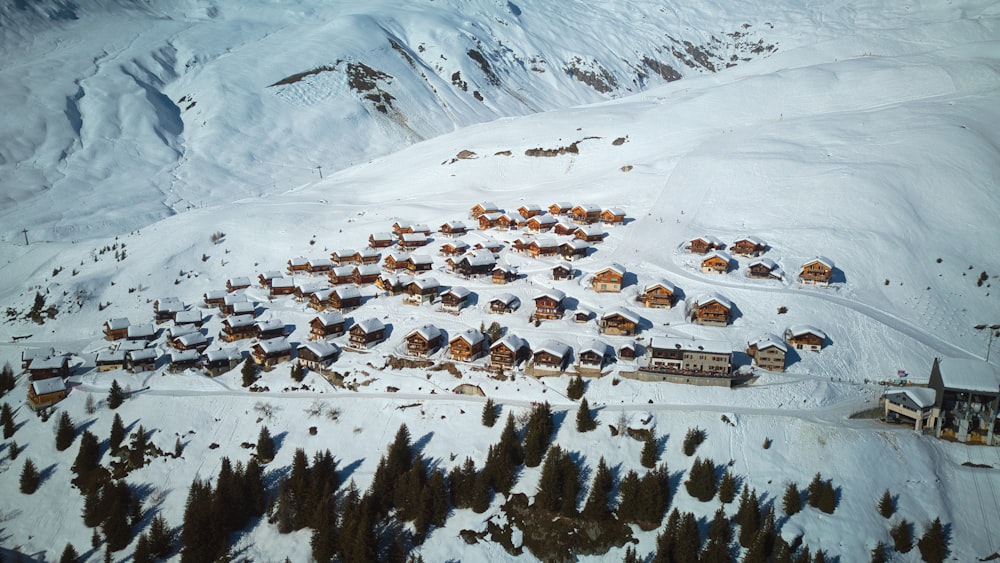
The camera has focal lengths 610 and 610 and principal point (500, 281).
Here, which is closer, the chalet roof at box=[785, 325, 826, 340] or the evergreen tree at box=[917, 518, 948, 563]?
the evergreen tree at box=[917, 518, 948, 563]

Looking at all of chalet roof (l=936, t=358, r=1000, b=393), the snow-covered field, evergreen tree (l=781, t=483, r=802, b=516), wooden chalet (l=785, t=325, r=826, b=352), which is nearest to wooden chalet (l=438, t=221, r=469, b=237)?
the snow-covered field

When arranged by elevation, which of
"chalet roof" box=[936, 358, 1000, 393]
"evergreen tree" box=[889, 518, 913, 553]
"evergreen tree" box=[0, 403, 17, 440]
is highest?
"chalet roof" box=[936, 358, 1000, 393]

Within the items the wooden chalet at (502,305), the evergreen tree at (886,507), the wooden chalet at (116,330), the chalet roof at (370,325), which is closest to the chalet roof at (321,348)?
the chalet roof at (370,325)

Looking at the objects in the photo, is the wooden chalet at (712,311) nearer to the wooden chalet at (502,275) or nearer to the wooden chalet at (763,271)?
the wooden chalet at (763,271)

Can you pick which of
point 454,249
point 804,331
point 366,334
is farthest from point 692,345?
point 454,249

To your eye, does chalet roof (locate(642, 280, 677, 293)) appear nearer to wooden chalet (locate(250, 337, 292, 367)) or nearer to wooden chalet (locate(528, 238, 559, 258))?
wooden chalet (locate(528, 238, 559, 258))

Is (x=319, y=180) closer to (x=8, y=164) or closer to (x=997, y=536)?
(x=8, y=164)
